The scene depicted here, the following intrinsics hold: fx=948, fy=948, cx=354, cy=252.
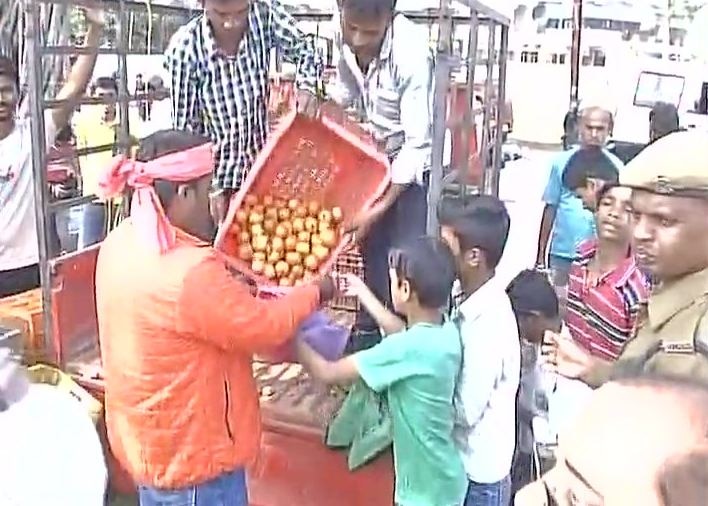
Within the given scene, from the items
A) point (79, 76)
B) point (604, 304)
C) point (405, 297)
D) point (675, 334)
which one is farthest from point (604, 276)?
point (79, 76)

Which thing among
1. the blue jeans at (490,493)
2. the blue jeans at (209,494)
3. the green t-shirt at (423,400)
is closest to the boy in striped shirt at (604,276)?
the green t-shirt at (423,400)

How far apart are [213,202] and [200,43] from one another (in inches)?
12.8

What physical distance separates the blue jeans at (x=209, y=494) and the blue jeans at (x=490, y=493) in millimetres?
451

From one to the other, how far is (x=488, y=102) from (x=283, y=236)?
0.49 meters

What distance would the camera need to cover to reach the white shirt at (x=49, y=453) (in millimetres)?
2020

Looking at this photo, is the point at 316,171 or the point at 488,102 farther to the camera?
the point at 316,171

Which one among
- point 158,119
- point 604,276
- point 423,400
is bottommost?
point 423,400

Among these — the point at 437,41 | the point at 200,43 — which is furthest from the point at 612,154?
the point at 200,43

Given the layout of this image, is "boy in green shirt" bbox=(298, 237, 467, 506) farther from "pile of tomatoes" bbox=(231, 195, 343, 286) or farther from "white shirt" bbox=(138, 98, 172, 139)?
"white shirt" bbox=(138, 98, 172, 139)

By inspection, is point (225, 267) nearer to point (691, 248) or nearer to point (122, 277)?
point (122, 277)

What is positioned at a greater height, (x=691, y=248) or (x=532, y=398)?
(x=691, y=248)

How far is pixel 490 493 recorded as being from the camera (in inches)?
68.8

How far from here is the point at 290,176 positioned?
1.94m

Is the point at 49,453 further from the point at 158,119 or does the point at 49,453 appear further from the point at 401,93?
the point at 401,93
